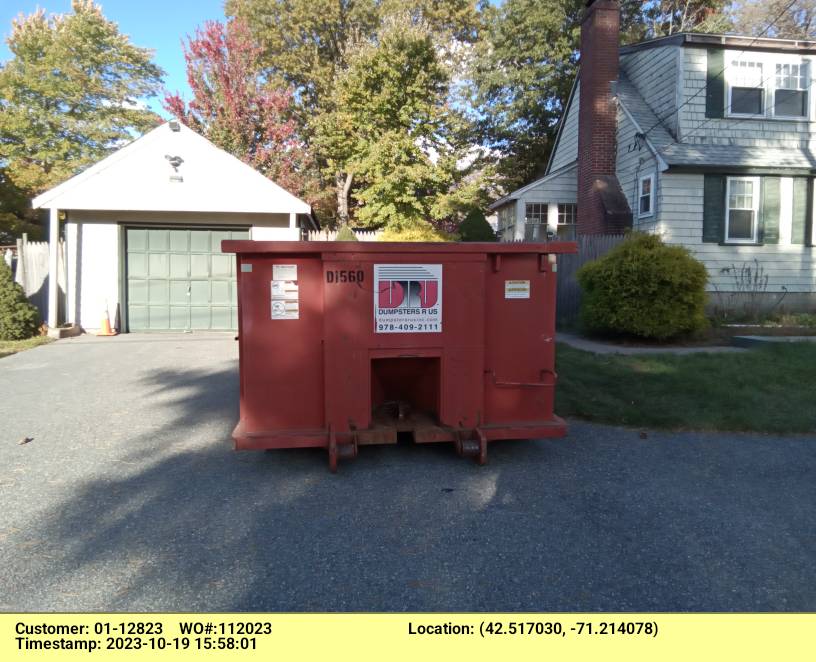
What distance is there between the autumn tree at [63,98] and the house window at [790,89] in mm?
29518

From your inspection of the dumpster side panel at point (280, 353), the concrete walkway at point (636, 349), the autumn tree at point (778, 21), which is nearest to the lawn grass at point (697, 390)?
the concrete walkway at point (636, 349)

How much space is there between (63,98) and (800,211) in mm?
34660

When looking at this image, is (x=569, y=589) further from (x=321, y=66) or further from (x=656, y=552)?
Answer: (x=321, y=66)

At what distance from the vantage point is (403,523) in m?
3.88

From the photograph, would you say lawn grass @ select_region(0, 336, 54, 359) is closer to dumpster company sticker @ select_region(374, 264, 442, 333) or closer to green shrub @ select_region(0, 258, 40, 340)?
green shrub @ select_region(0, 258, 40, 340)

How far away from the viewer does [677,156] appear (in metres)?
14.6

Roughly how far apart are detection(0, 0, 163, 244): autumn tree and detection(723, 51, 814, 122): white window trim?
28.6 metres

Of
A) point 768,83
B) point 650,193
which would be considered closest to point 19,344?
point 650,193

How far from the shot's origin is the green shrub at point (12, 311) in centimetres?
1262

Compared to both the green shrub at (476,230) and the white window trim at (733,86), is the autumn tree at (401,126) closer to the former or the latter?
the green shrub at (476,230)

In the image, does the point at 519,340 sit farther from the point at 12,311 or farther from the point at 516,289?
the point at 12,311

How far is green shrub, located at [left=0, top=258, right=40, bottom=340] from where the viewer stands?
497 inches

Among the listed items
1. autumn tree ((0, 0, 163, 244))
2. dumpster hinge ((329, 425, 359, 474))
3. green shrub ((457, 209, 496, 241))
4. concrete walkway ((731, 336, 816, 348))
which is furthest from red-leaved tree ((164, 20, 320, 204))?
dumpster hinge ((329, 425, 359, 474))

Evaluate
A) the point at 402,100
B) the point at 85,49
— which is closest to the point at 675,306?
the point at 402,100
